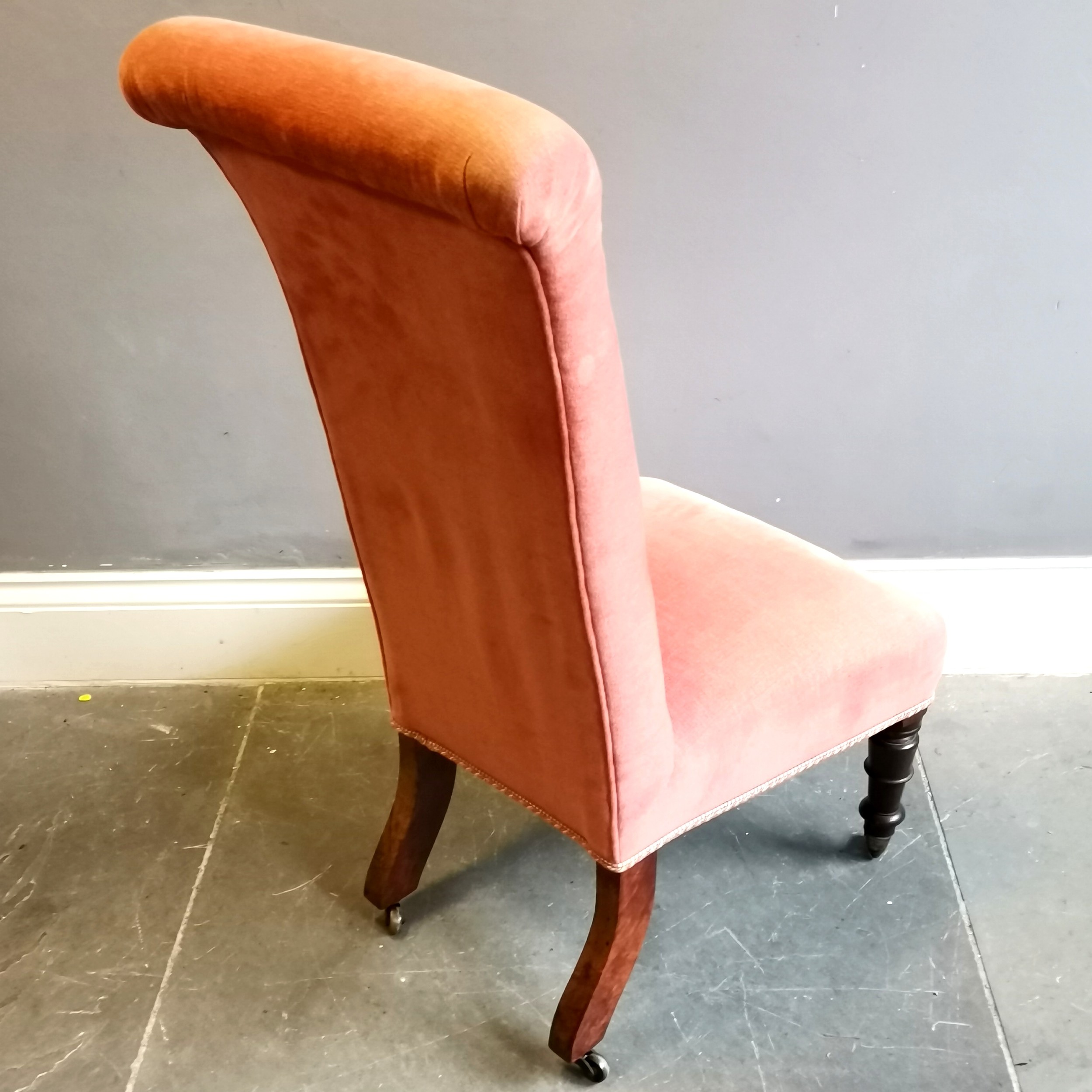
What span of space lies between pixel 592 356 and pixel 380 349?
0.21m

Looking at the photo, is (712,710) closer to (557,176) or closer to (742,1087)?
(742,1087)

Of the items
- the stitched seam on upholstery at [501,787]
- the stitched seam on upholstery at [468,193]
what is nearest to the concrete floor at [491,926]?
the stitched seam on upholstery at [501,787]

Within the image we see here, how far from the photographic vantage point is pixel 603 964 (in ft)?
3.40

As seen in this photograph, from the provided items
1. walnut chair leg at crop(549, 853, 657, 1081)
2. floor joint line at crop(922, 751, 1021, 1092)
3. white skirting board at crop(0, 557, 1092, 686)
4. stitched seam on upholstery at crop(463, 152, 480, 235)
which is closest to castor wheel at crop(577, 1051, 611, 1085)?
walnut chair leg at crop(549, 853, 657, 1081)

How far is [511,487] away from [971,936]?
0.88m

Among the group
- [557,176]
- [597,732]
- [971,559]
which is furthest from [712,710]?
[971,559]

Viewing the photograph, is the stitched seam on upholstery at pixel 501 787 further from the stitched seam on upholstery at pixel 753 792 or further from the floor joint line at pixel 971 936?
the floor joint line at pixel 971 936

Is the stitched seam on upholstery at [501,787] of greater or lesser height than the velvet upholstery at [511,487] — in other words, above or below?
below

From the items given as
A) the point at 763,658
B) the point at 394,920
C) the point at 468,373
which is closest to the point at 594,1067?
the point at 394,920

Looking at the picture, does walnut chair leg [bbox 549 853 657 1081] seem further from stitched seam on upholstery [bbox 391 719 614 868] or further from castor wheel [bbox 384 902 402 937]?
castor wheel [bbox 384 902 402 937]

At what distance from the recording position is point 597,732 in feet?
2.85

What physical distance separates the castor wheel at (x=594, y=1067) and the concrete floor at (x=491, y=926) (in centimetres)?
3

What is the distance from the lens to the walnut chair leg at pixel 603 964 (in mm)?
1007

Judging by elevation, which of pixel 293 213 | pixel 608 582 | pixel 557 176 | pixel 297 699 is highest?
pixel 557 176
